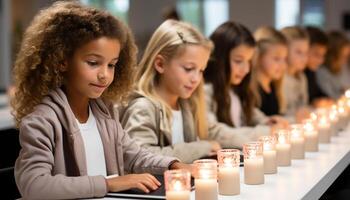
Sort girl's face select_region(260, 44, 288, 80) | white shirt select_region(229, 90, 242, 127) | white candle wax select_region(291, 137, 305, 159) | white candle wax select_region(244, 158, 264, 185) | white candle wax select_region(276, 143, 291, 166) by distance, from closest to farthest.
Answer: white candle wax select_region(244, 158, 264, 185) < white candle wax select_region(276, 143, 291, 166) < white candle wax select_region(291, 137, 305, 159) < white shirt select_region(229, 90, 242, 127) < girl's face select_region(260, 44, 288, 80)

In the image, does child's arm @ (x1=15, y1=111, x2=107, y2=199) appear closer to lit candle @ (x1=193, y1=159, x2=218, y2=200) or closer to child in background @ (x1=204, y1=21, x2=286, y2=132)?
lit candle @ (x1=193, y1=159, x2=218, y2=200)

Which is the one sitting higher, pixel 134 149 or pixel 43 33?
pixel 43 33

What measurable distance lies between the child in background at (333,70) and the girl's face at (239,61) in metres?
2.52

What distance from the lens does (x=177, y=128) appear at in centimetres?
276

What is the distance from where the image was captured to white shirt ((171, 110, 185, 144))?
2737mm

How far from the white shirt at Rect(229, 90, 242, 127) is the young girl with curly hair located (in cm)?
131

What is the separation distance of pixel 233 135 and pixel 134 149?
33.7 inches

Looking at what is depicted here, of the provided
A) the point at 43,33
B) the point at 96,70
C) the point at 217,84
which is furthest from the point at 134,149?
the point at 217,84

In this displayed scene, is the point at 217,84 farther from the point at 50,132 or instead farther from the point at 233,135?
the point at 50,132

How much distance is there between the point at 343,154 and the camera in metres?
2.41

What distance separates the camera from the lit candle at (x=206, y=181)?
65.0 inches

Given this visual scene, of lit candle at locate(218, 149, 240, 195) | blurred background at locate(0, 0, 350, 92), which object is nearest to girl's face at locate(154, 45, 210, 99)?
lit candle at locate(218, 149, 240, 195)

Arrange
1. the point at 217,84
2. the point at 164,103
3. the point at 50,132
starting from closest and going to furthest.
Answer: the point at 50,132, the point at 164,103, the point at 217,84

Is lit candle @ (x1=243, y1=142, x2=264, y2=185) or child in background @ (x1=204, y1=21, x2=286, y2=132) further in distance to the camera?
child in background @ (x1=204, y1=21, x2=286, y2=132)
